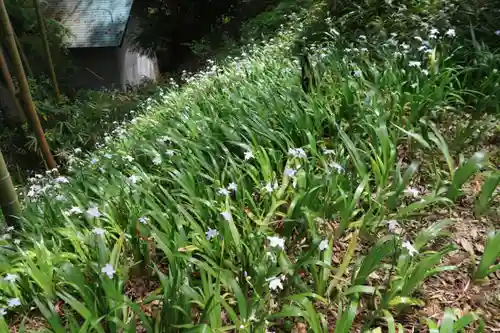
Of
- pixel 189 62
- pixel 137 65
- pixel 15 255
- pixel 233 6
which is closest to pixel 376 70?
pixel 15 255

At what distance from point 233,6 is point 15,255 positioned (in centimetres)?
1120

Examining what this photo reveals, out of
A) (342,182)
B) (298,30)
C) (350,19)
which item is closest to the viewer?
(342,182)

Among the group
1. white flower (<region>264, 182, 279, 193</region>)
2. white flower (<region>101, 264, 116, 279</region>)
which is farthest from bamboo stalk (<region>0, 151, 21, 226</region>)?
white flower (<region>264, 182, 279, 193</region>)

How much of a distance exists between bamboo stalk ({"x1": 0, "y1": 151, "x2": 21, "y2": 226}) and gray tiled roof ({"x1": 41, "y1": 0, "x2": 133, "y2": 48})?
42.0 ft

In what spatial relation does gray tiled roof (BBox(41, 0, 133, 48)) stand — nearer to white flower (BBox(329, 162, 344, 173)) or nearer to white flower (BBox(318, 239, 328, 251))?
white flower (BBox(329, 162, 344, 173))

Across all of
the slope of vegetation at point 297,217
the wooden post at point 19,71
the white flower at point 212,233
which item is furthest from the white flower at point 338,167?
the wooden post at point 19,71

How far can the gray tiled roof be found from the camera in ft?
48.4

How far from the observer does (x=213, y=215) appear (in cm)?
218

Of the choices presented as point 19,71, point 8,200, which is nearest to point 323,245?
point 8,200

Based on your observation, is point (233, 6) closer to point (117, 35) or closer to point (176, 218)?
point (117, 35)

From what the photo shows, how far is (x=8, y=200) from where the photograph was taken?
2.82 m

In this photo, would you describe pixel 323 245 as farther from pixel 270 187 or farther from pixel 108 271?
pixel 108 271

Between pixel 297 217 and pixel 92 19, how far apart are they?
1547cm

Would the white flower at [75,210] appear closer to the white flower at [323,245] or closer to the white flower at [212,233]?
the white flower at [212,233]
